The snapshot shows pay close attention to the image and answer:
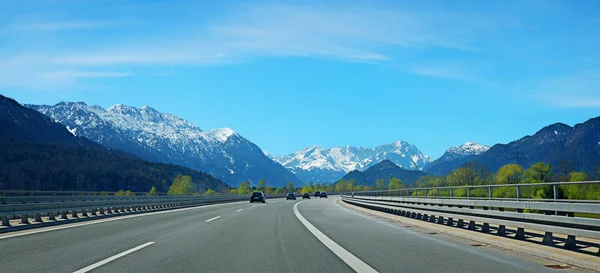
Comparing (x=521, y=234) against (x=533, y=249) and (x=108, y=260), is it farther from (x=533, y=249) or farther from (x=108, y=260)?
(x=108, y=260)

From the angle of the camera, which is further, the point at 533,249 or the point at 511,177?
the point at 511,177

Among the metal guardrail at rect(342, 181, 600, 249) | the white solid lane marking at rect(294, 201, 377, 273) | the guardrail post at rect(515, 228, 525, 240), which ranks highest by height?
the metal guardrail at rect(342, 181, 600, 249)

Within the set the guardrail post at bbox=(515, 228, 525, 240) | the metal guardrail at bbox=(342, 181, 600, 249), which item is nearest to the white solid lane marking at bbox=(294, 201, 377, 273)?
the metal guardrail at bbox=(342, 181, 600, 249)

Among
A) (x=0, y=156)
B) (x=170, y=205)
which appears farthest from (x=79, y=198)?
(x=0, y=156)

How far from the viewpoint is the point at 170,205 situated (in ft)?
138

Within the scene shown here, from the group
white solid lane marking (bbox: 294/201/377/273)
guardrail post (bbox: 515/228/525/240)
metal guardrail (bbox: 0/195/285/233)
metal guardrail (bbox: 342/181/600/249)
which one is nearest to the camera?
white solid lane marking (bbox: 294/201/377/273)

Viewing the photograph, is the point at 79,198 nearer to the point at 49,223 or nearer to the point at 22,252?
the point at 49,223

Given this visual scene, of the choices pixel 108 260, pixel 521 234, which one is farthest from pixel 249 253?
pixel 521 234

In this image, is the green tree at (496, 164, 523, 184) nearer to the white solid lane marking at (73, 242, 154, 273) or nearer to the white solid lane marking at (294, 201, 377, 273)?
the white solid lane marking at (294, 201, 377, 273)

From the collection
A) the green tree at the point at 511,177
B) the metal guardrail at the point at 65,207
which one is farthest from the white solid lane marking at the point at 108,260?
the green tree at the point at 511,177

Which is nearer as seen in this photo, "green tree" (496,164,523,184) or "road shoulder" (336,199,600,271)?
"road shoulder" (336,199,600,271)

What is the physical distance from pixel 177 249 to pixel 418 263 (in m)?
4.87

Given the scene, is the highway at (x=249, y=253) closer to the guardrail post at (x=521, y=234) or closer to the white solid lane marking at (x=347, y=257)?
the white solid lane marking at (x=347, y=257)

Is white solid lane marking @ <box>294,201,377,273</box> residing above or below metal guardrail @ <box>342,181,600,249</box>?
below
